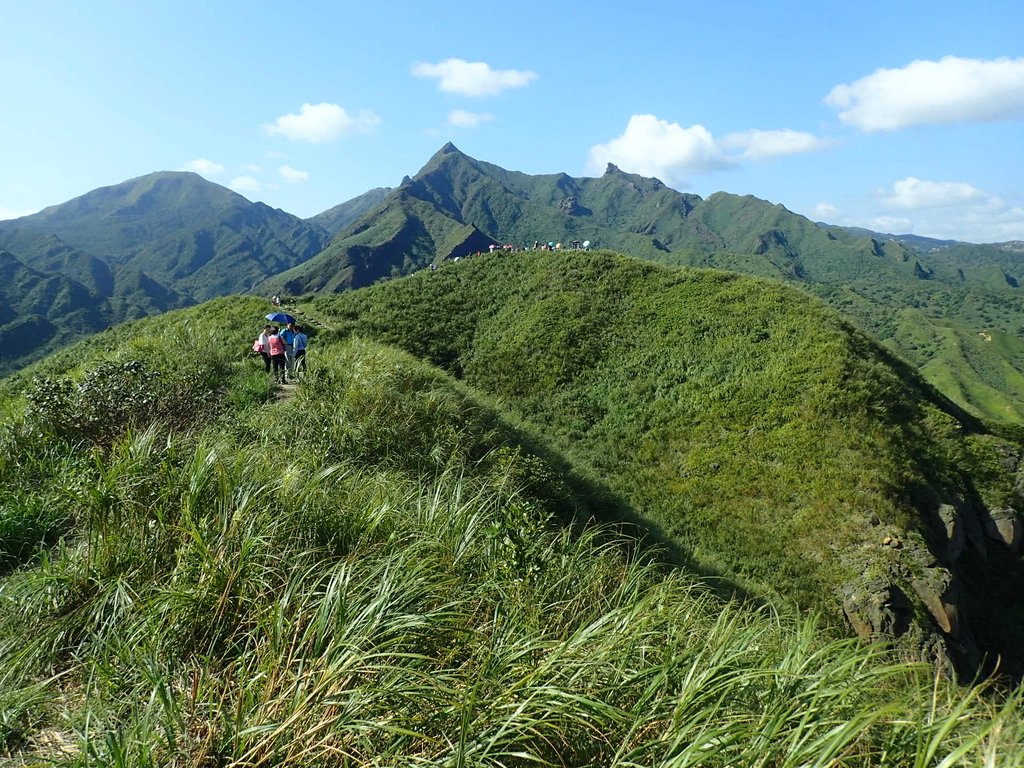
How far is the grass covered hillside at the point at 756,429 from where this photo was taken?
46.5 ft

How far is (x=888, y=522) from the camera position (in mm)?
14797

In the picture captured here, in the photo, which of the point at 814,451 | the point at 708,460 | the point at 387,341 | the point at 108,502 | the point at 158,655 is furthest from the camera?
the point at 387,341

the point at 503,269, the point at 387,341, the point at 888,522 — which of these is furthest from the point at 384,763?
the point at 503,269

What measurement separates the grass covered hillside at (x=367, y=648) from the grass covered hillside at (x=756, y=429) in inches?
368

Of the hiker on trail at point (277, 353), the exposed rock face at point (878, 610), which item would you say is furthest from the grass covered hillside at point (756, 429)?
the hiker on trail at point (277, 353)

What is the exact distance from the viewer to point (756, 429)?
1933 cm

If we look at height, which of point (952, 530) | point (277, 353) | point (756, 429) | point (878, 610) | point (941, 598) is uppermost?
point (277, 353)

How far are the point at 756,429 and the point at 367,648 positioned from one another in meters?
19.0

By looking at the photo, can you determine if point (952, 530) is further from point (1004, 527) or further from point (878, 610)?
point (878, 610)

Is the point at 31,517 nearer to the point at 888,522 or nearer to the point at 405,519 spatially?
the point at 405,519

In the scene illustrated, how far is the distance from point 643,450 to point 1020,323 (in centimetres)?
23371

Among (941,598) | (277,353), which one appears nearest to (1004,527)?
(941,598)

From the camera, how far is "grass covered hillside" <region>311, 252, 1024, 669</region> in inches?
558

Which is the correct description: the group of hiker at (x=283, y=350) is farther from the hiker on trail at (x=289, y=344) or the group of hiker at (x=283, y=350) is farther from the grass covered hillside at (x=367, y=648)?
the grass covered hillside at (x=367, y=648)
